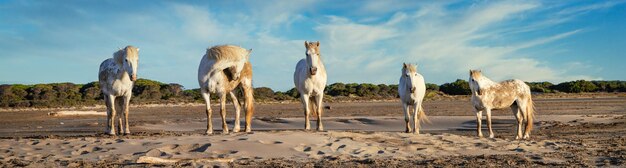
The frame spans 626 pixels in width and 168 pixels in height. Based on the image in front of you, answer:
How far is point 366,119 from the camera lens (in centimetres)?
1916

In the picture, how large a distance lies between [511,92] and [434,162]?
6.61 metres

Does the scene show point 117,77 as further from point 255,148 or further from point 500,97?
point 500,97

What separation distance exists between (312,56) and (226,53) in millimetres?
1823

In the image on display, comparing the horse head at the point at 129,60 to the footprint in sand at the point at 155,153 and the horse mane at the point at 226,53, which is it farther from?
the footprint in sand at the point at 155,153

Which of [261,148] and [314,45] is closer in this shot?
[261,148]

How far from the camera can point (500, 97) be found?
13.0 metres

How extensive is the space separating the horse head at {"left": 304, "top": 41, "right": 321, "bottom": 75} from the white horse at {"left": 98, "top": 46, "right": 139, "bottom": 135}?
11.7ft

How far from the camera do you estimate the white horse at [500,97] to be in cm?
1275

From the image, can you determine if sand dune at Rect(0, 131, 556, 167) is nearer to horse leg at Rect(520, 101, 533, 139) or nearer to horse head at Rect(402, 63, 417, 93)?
horse head at Rect(402, 63, 417, 93)

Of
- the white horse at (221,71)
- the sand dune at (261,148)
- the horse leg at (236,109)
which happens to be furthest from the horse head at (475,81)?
the horse leg at (236,109)

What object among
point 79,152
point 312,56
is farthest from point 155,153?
point 312,56

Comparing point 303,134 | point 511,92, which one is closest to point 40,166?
point 303,134

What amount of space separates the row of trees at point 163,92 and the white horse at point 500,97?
91.0 feet

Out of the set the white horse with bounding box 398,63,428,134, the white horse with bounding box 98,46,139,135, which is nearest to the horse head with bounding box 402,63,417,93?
the white horse with bounding box 398,63,428,134
